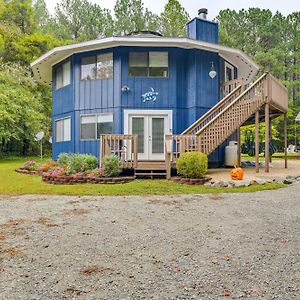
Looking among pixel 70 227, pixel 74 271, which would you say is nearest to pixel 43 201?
pixel 70 227

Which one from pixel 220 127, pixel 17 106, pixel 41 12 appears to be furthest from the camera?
pixel 41 12

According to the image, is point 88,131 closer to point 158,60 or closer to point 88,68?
point 88,68

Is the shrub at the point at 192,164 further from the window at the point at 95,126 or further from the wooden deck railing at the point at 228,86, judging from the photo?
the wooden deck railing at the point at 228,86

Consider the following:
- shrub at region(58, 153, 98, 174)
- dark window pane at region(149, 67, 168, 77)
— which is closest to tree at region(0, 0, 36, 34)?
dark window pane at region(149, 67, 168, 77)

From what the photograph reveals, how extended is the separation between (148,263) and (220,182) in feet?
19.0

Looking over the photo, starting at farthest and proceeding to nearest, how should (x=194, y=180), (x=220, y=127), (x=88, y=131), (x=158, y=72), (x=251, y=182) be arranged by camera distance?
1. (x=88, y=131)
2. (x=158, y=72)
3. (x=220, y=127)
4. (x=194, y=180)
5. (x=251, y=182)

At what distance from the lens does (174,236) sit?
4.20 m

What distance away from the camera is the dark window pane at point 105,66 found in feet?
41.5

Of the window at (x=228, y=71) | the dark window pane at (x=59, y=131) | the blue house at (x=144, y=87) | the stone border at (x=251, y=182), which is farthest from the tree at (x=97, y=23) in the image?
the stone border at (x=251, y=182)

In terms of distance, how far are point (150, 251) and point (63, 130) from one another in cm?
1152

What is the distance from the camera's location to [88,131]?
513 inches

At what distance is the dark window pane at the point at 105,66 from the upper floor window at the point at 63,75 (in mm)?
1673

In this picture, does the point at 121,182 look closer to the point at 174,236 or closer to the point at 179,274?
the point at 174,236

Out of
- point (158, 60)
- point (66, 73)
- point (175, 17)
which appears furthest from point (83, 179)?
point (175, 17)
